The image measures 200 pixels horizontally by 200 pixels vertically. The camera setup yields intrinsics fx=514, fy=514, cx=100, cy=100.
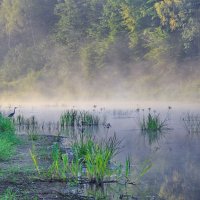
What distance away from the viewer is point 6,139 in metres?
14.0

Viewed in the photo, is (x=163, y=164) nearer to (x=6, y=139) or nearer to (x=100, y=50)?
(x=6, y=139)

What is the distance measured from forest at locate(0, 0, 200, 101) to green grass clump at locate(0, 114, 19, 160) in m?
32.3

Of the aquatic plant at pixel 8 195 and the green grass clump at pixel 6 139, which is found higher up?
the green grass clump at pixel 6 139

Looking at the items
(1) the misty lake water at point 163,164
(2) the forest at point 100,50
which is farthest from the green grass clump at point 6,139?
(2) the forest at point 100,50

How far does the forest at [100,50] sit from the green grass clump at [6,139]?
106 feet

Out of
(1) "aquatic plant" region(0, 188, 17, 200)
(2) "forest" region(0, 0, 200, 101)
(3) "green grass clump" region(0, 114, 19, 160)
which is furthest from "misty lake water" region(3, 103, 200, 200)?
(2) "forest" region(0, 0, 200, 101)

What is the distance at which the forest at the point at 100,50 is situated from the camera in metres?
50.2

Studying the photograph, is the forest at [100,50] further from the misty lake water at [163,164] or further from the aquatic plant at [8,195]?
the aquatic plant at [8,195]

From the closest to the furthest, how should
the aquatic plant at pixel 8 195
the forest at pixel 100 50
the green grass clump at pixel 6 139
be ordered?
the aquatic plant at pixel 8 195 < the green grass clump at pixel 6 139 < the forest at pixel 100 50

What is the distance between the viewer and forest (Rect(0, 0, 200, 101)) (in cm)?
5025

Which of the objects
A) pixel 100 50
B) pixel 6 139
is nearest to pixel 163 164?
pixel 6 139

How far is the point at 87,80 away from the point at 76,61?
14.5ft

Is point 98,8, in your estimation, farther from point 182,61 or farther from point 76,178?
point 76,178

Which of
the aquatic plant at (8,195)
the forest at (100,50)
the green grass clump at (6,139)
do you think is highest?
the forest at (100,50)
